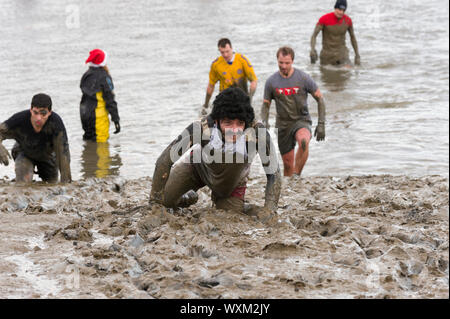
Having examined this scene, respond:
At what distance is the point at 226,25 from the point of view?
23891mm

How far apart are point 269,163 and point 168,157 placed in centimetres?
84

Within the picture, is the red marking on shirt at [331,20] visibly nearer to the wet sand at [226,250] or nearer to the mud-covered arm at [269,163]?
the wet sand at [226,250]

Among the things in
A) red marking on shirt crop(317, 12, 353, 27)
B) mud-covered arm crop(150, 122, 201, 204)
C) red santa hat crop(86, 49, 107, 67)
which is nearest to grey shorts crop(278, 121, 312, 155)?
red santa hat crop(86, 49, 107, 67)

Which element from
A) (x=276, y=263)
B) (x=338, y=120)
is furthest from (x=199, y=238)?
(x=338, y=120)

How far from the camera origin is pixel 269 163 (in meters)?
5.57

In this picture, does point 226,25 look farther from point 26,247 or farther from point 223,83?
point 26,247

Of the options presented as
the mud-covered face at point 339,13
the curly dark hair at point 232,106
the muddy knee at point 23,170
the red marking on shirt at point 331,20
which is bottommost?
the muddy knee at point 23,170

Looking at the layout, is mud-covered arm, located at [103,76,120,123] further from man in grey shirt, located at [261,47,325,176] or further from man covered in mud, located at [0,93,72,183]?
man in grey shirt, located at [261,47,325,176]

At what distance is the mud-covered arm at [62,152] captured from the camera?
771 cm

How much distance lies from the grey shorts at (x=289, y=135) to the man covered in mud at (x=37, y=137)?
2926mm

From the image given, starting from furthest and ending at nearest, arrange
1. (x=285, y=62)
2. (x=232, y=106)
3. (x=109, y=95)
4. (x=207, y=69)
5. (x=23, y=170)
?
(x=207, y=69) → (x=109, y=95) → (x=285, y=62) → (x=23, y=170) → (x=232, y=106)

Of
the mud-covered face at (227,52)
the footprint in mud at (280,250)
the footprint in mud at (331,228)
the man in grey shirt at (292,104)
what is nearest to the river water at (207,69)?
the man in grey shirt at (292,104)

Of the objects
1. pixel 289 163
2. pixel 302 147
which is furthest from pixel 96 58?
pixel 302 147

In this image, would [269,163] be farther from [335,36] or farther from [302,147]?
[335,36]
